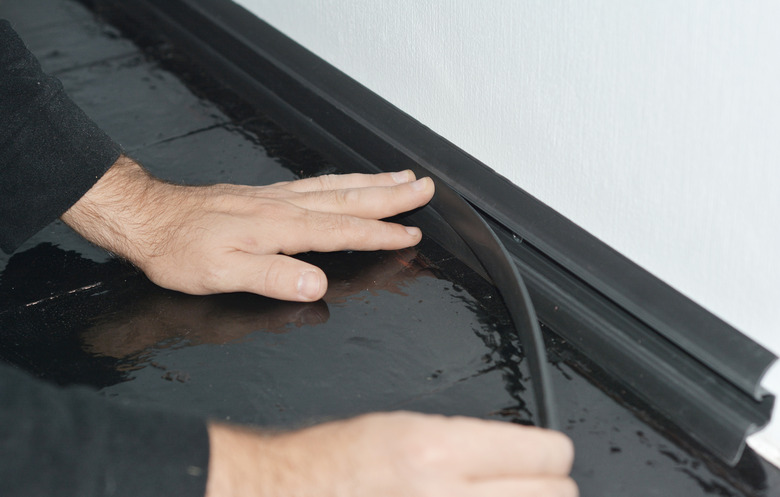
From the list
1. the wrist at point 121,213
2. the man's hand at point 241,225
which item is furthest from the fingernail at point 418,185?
the wrist at point 121,213

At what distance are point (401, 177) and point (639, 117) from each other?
1.47 feet

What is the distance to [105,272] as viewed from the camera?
1.25 meters

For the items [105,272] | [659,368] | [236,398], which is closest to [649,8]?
[659,368]

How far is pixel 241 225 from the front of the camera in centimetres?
115

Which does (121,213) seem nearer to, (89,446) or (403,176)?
(403,176)

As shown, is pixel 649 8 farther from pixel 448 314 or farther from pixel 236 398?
pixel 236 398

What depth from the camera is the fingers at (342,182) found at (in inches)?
50.5

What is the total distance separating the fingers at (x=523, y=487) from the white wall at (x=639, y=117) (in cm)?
37

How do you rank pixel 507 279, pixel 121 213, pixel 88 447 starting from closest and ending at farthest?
pixel 88 447 < pixel 507 279 < pixel 121 213

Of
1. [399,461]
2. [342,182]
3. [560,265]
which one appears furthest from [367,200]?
[399,461]

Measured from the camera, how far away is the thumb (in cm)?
112

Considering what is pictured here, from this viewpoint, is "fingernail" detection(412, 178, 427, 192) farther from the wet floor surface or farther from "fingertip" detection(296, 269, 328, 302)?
"fingertip" detection(296, 269, 328, 302)

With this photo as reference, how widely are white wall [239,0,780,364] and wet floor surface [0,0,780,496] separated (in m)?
0.18

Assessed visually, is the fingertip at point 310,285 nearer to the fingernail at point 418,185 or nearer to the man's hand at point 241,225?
the man's hand at point 241,225
